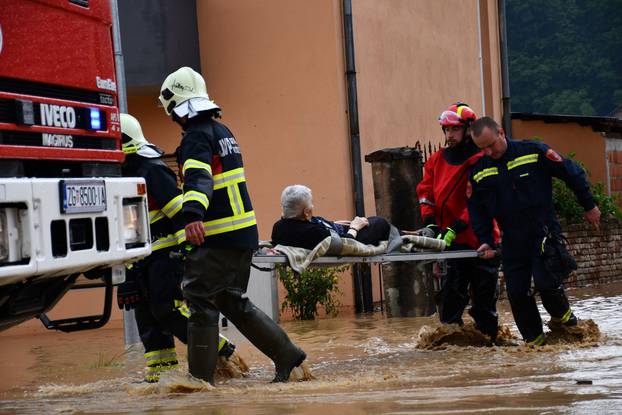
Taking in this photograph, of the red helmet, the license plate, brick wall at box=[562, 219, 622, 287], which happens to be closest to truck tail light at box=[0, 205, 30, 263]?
the license plate

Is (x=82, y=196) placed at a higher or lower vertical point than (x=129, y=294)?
higher

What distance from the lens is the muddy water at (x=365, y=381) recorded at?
6.68 metres

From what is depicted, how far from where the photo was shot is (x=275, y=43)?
53.6ft

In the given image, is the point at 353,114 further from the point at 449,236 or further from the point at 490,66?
the point at 490,66

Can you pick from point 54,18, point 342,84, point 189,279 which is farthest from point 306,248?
point 342,84

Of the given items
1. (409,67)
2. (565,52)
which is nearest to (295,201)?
(409,67)

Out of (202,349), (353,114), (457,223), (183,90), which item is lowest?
(202,349)

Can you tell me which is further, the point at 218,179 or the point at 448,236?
the point at 448,236

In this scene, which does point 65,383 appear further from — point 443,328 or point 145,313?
point 443,328

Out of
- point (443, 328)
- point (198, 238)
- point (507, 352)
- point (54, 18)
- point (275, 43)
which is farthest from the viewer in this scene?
point (275, 43)

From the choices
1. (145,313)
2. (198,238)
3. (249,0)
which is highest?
(249,0)

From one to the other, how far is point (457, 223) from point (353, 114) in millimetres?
6047

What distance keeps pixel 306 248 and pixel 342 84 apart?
21.5 feet

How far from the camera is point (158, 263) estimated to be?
8.67 m
